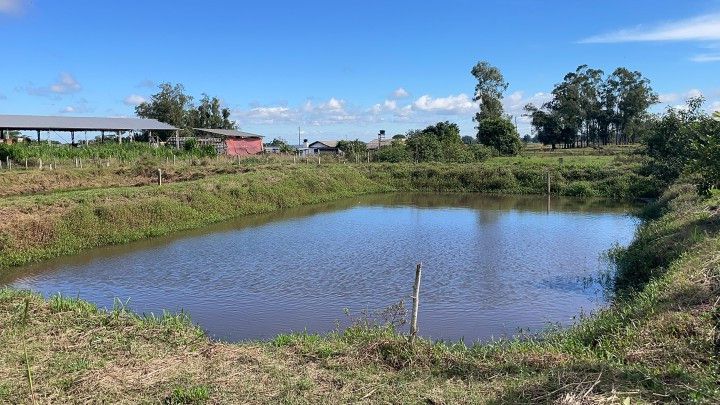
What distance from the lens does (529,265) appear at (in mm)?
14984

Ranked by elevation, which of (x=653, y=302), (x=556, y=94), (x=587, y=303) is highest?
(x=556, y=94)

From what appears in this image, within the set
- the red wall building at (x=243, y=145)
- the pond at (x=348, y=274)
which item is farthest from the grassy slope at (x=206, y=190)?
the red wall building at (x=243, y=145)

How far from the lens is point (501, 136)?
5366cm

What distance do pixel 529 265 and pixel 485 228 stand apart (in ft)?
23.1

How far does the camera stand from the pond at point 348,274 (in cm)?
1058

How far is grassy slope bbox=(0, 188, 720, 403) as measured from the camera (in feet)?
17.5

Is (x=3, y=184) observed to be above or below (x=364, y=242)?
above

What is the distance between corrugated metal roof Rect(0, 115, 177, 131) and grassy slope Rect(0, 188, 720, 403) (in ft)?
121

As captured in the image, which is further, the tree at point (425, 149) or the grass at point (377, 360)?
the tree at point (425, 149)

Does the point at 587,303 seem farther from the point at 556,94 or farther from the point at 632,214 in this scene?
the point at 556,94

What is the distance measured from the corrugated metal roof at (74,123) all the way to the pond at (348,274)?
25.2 metres

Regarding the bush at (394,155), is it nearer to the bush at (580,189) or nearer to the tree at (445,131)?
the tree at (445,131)

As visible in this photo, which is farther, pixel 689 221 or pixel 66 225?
pixel 66 225

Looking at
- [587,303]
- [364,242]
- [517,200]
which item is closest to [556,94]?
[517,200]
